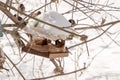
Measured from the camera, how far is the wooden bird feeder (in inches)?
56.4

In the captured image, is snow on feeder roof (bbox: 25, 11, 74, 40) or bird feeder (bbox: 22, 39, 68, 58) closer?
snow on feeder roof (bbox: 25, 11, 74, 40)

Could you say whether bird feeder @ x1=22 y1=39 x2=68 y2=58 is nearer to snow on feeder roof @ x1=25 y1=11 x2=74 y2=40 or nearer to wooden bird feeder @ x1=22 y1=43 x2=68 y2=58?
wooden bird feeder @ x1=22 y1=43 x2=68 y2=58

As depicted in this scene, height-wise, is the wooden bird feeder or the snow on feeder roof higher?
the snow on feeder roof

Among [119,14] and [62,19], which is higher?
[119,14]

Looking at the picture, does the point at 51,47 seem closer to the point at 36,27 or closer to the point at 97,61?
the point at 36,27

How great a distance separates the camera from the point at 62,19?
131 cm

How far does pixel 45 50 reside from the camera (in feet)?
4.72

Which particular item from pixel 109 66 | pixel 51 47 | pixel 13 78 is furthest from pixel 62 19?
pixel 109 66

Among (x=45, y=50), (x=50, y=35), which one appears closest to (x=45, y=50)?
(x=45, y=50)

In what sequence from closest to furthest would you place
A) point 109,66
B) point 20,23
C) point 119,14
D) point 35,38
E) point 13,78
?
1. point 20,23
2. point 35,38
3. point 13,78
4. point 109,66
5. point 119,14

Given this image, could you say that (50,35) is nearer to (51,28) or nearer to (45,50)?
(51,28)

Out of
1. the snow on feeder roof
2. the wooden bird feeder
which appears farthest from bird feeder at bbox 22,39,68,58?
the snow on feeder roof

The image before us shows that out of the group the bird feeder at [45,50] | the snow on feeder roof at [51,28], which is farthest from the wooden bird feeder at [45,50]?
the snow on feeder roof at [51,28]

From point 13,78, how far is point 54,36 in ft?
5.09
